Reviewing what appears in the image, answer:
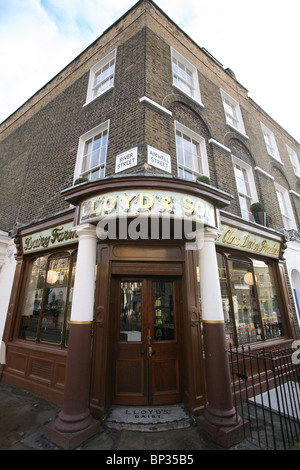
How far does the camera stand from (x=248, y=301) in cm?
661

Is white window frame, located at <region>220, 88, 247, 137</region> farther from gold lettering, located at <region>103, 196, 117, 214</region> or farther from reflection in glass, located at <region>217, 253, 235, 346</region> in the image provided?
gold lettering, located at <region>103, 196, 117, 214</region>

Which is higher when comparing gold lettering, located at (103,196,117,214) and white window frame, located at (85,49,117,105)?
white window frame, located at (85,49,117,105)

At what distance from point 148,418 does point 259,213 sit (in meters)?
6.53

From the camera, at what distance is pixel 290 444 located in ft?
11.6

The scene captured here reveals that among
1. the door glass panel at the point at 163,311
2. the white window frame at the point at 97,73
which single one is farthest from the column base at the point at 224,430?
the white window frame at the point at 97,73

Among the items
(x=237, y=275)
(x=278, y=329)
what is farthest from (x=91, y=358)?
(x=278, y=329)

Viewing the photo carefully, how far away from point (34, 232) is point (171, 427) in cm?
584

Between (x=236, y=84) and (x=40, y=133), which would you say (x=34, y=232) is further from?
(x=236, y=84)

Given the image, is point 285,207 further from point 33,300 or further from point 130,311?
point 33,300

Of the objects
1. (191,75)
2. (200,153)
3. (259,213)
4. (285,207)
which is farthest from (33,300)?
(285,207)

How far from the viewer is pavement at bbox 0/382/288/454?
10.9ft

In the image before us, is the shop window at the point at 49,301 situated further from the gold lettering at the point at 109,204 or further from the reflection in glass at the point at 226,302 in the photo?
the reflection in glass at the point at 226,302

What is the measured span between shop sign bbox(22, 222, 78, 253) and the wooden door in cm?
189

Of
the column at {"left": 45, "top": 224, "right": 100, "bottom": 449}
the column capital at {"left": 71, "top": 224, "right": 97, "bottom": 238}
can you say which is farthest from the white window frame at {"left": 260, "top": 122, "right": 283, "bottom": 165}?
the column at {"left": 45, "top": 224, "right": 100, "bottom": 449}
